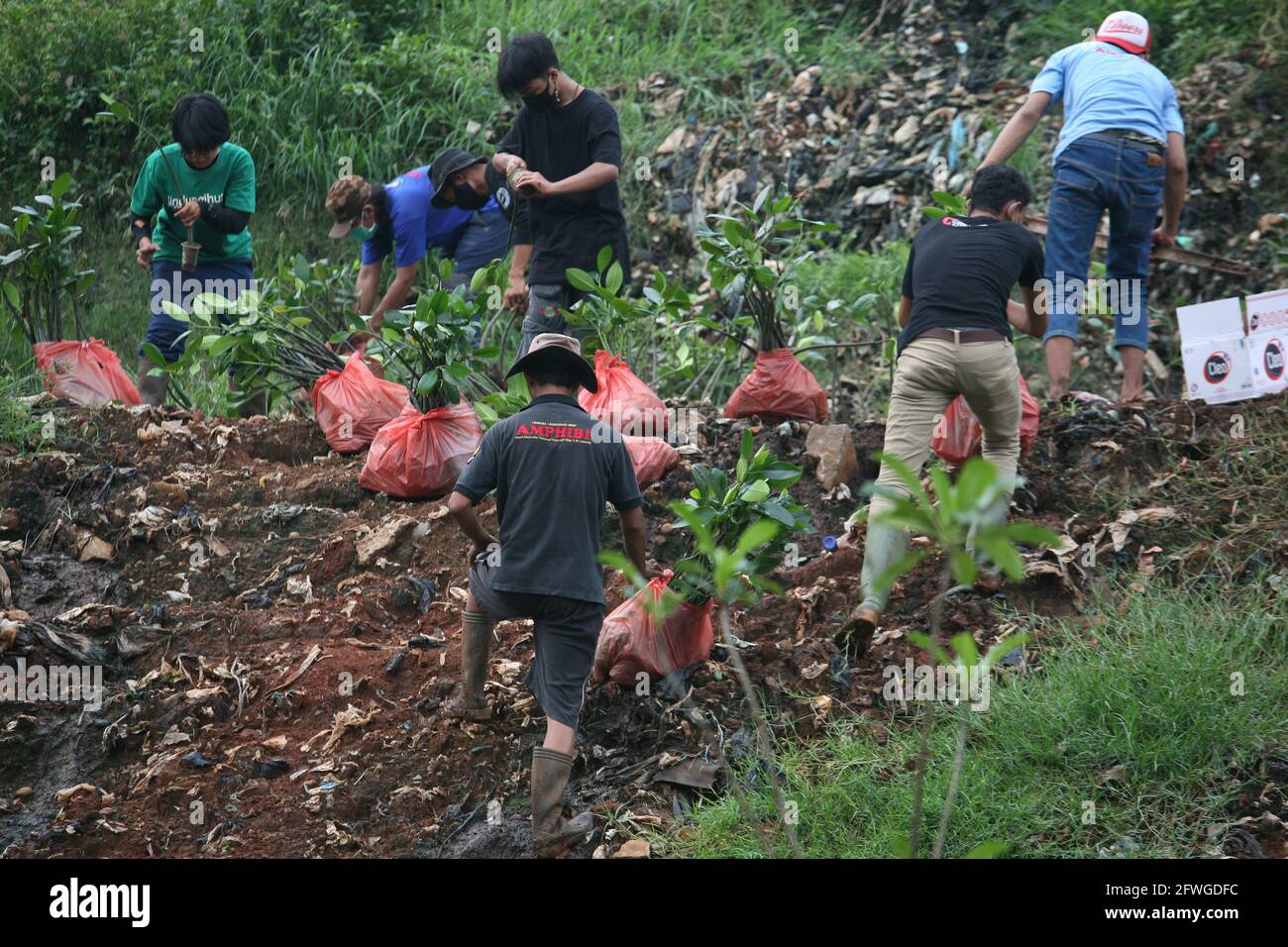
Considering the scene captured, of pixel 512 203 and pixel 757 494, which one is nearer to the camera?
pixel 757 494

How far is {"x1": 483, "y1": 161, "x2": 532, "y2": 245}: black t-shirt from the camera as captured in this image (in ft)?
19.3

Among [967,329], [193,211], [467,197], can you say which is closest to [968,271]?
[967,329]

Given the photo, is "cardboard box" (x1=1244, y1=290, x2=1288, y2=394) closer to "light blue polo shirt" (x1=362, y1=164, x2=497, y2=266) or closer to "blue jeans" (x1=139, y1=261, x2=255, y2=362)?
"light blue polo shirt" (x1=362, y1=164, x2=497, y2=266)

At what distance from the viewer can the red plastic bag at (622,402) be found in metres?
5.57

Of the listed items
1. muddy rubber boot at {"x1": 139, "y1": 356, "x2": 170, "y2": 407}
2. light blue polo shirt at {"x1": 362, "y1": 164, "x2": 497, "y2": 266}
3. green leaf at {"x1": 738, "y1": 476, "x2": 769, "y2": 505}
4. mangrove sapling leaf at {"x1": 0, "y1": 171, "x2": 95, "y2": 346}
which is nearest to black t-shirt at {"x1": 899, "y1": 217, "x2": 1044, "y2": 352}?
green leaf at {"x1": 738, "y1": 476, "x2": 769, "y2": 505}

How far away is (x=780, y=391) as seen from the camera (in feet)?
19.2

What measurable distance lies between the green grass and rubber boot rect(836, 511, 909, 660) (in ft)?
1.02

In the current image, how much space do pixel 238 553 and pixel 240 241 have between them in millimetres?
1914

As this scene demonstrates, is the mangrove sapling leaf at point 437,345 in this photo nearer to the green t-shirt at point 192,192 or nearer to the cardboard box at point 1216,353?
the green t-shirt at point 192,192

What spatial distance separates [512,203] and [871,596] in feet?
8.80

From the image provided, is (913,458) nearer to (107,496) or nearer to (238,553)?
(238,553)

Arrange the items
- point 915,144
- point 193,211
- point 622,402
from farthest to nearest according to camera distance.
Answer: point 915,144
point 193,211
point 622,402

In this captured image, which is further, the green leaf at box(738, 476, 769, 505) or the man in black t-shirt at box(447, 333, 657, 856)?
the green leaf at box(738, 476, 769, 505)

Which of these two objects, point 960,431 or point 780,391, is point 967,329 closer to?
point 960,431
